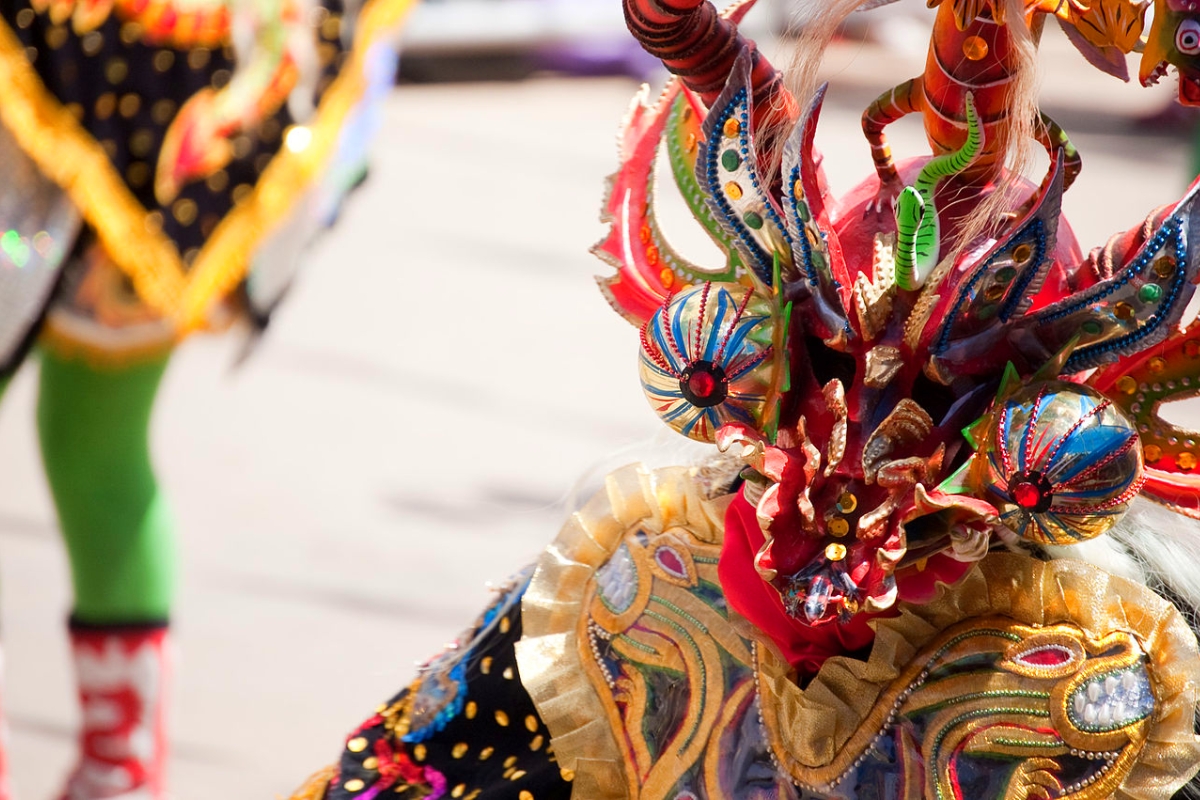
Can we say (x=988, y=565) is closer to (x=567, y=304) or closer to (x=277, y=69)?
(x=277, y=69)

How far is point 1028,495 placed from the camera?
71 cm

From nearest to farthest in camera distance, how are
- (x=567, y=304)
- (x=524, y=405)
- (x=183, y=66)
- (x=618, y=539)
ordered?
(x=618, y=539) → (x=183, y=66) → (x=524, y=405) → (x=567, y=304)

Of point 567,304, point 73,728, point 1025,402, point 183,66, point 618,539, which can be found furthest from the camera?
point 567,304

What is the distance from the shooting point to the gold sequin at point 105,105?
1.46 meters

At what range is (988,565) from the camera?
81 cm

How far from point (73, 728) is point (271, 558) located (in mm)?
571

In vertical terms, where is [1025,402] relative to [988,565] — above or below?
above

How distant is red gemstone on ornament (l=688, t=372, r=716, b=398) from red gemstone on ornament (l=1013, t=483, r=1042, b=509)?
6.1 inches

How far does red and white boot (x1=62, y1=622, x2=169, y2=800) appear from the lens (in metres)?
1.66

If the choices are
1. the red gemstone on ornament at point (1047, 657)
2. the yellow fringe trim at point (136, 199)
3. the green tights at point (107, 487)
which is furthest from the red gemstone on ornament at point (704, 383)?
the green tights at point (107, 487)

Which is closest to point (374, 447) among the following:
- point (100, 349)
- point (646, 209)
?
point (100, 349)

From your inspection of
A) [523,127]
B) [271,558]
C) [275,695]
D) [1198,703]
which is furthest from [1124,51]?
[523,127]

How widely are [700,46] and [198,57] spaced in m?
0.84

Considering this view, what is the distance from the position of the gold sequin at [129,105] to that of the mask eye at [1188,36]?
3.52 ft
